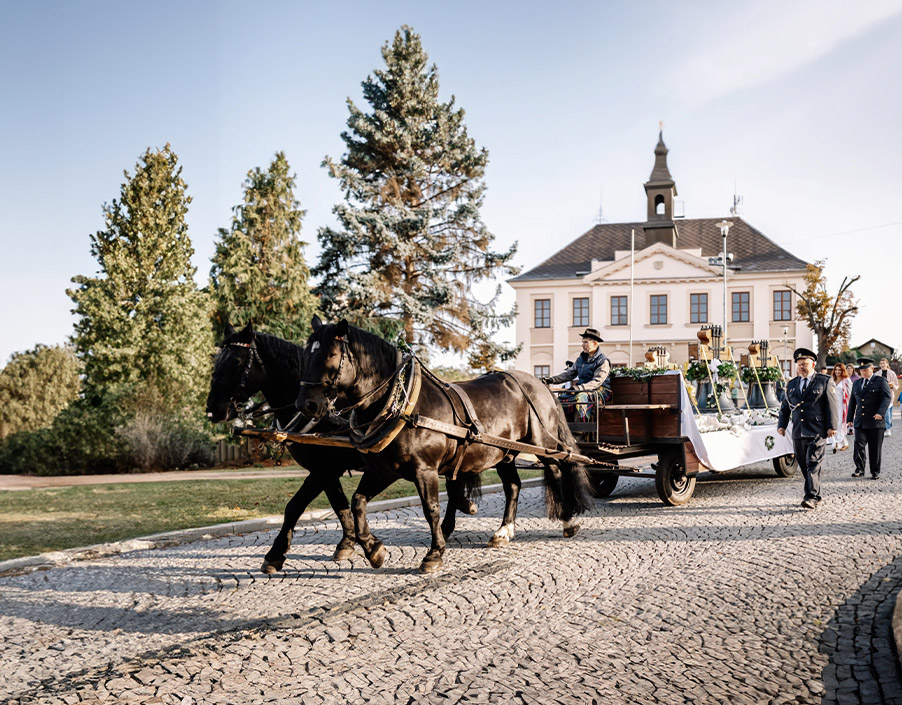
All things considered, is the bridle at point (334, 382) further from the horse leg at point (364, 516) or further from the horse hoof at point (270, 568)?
the horse hoof at point (270, 568)

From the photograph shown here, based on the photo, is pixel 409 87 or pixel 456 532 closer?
pixel 456 532

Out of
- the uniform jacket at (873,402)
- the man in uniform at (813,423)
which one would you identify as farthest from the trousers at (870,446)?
the man in uniform at (813,423)

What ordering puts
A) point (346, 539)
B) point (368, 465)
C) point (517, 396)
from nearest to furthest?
point (368, 465) < point (346, 539) < point (517, 396)

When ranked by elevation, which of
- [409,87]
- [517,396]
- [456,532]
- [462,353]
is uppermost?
[409,87]

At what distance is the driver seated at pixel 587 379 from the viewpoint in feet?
31.4

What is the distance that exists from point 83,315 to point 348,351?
17.9 m

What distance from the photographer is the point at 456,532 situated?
27.2 ft

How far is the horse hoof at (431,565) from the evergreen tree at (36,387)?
96.9 ft

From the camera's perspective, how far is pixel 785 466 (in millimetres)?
13258

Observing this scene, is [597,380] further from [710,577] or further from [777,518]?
[710,577]

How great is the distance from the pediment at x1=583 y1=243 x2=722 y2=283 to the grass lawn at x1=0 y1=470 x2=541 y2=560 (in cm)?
3276

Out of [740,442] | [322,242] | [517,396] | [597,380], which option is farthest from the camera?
[322,242]

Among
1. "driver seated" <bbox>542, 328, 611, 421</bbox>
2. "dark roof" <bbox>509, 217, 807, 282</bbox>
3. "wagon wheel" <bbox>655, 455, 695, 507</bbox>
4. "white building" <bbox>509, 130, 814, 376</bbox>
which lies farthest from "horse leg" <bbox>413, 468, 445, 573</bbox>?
"dark roof" <bbox>509, 217, 807, 282</bbox>

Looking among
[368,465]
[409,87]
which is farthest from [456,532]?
[409,87]
